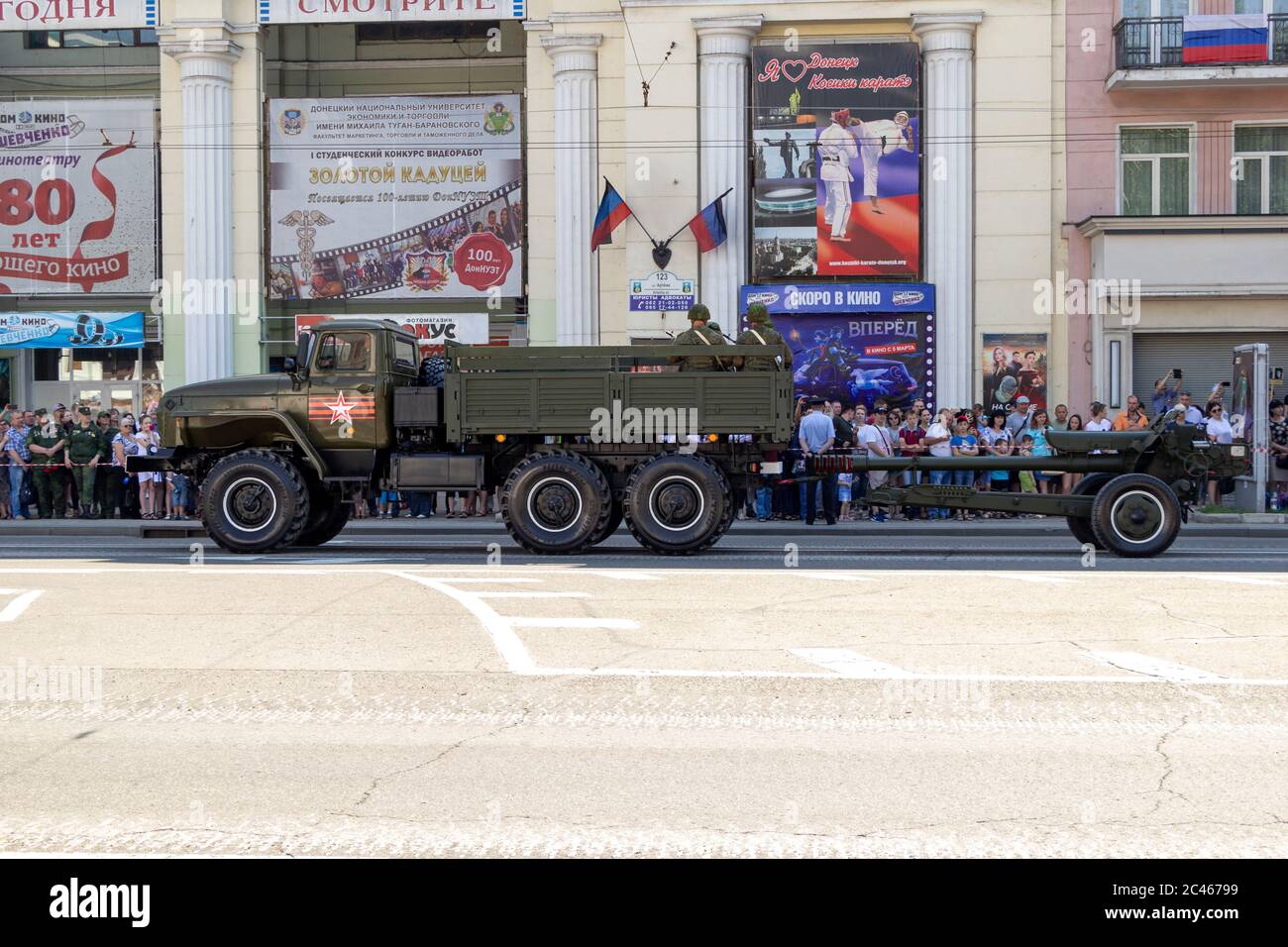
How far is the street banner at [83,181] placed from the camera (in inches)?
1169

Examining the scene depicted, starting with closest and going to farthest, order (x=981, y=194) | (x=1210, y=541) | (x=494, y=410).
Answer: (x=494, y=410) < (x=1210, y=541) < (x=981, y=194)

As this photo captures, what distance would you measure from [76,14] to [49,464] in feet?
36.3

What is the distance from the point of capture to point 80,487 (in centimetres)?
2294

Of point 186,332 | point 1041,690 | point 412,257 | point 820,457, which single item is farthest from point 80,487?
point 1041,690

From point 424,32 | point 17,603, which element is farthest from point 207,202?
point 17,603

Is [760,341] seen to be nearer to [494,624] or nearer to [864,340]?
[494,624]

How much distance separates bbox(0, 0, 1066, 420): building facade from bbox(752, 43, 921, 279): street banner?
41 millimetres

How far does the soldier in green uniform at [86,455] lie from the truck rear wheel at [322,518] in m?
6.21

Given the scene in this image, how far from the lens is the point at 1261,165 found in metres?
28.0

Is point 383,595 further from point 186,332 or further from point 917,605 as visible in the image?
point 186,332

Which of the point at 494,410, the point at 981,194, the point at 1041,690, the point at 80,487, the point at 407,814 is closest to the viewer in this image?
the point at 407,814

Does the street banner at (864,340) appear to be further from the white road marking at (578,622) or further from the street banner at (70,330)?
the white road marking at (578,622)

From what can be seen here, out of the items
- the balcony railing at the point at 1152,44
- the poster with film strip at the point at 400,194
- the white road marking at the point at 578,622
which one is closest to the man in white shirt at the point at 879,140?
the balcony railing at the point at 1152,44
